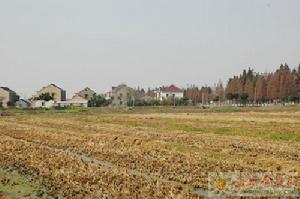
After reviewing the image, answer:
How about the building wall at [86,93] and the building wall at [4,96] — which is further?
the building wall at [86,93]

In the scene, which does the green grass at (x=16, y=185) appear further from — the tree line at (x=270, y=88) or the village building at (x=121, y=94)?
the village building at (x=121, y=94)

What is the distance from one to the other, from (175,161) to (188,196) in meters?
6.91

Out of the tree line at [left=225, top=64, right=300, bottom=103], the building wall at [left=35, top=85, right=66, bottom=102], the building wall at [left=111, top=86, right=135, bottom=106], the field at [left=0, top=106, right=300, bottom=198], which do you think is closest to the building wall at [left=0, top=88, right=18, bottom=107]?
the building wall at [left=35, top=85, right=66, bottom=102]

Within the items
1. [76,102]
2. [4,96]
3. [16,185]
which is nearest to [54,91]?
[76,102]

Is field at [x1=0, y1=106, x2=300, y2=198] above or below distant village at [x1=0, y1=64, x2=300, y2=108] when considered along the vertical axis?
below

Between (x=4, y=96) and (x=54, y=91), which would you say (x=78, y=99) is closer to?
(x=54, y=91)

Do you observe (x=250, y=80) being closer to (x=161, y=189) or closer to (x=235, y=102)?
(x=235, y=102)

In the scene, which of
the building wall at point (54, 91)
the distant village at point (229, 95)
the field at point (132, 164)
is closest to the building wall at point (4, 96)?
the distant village at point (229, 95)

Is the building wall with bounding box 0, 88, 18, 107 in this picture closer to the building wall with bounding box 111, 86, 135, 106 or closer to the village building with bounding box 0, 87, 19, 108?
the village building with bounding box 0, 87, 19, 108

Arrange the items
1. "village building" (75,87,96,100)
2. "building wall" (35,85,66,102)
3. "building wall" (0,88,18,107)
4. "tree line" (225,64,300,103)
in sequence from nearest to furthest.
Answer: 1. "tree line" (225,64,300,103)
2. "building wall" (0,88,18,107)
3. "building wall" (35,85,66,102)
4. "village building" (75,87,96,100)

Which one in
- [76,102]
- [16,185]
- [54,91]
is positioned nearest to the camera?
[16,185]

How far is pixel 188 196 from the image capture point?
12531mm

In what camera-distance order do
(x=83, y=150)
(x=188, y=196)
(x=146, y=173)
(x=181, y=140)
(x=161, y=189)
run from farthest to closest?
(x=181, y=140) < (x=83, y=150) < (x=146, y=173) < (x=161, y=189) < (x=188, y=196)

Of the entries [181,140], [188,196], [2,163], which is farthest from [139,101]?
[188,196]
